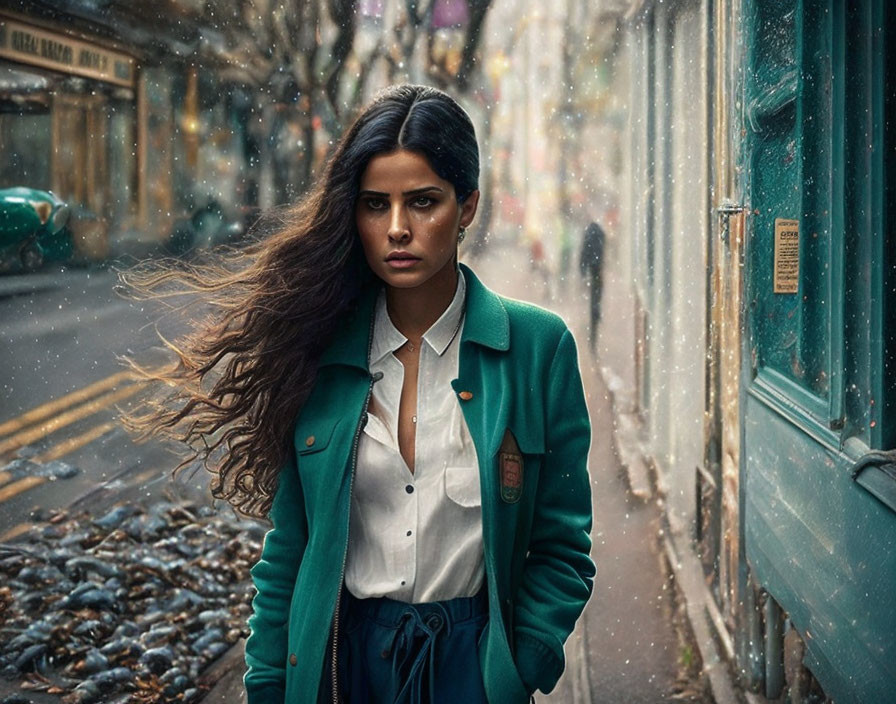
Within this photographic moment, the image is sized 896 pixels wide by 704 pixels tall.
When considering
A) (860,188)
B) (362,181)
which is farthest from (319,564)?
(860,188)

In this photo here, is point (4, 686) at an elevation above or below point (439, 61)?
below

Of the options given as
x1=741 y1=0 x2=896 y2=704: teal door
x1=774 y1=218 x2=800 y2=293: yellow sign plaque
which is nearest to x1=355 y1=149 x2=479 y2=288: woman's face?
x1=741 y1=0 x2=896 y2=704: teal door

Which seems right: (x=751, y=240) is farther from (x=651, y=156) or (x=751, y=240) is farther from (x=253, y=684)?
(x=651, y=156)

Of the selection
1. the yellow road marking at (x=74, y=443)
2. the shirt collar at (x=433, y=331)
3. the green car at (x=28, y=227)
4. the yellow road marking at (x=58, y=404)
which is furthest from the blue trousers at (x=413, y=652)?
the green car at (x=28, y=227)

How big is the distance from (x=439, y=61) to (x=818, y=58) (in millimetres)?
6995

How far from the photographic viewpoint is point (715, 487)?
4.61 metres

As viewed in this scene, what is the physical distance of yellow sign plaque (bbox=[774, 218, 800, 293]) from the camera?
3.22 m

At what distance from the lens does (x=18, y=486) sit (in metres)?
6.68

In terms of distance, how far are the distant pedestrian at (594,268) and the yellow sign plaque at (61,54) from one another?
537 cm

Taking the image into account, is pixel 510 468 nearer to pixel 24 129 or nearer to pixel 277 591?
pixel 277 591

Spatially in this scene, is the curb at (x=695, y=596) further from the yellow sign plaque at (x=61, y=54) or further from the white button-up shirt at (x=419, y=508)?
the yellow sign plaque at (x=61, y=54)

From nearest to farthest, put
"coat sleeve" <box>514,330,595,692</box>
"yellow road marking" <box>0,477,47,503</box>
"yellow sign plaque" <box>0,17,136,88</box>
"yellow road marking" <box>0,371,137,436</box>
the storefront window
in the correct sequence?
"coat sleeve" <box>514,330,595,692</box> < "yellow road marking" <box>0,477,47,503</box> < "yellow road marking" <box>0,371,137,436</box> < "yellow sign plaque" <box>0,17,136,88</box> < the storefront window

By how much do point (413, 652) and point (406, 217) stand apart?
31.8 inches

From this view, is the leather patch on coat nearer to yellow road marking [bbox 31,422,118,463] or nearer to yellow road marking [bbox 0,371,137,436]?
yellow road marking [bbox 0,371,137,436]
